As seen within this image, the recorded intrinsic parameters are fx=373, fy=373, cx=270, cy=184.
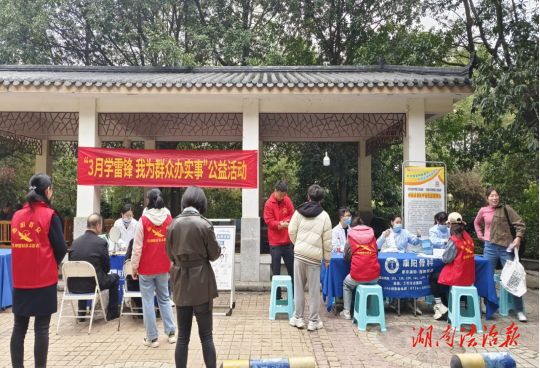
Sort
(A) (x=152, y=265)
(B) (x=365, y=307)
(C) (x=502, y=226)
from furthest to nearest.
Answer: (C) (x=502, y=226), (B) (x=365, y=307), (A) (x=152, y=265)

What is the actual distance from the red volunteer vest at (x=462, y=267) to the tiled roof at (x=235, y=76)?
286cm

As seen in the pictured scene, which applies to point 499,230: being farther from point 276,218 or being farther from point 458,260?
point 276,218

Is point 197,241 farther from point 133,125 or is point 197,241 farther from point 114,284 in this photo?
point 133,125

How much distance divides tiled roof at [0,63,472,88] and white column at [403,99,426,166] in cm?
54

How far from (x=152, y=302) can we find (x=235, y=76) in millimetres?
5352

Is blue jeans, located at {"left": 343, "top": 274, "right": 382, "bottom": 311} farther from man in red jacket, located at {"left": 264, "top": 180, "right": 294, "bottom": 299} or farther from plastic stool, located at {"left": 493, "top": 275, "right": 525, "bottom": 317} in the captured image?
plastic stool, located at {"left": 493, "top": 275, "right": 525, "bottom": 317}

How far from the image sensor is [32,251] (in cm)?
314

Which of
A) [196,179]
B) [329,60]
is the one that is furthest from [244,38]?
[196,179]

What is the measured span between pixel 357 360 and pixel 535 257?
6.83m

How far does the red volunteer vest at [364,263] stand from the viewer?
15.9ft

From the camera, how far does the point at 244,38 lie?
13.9m

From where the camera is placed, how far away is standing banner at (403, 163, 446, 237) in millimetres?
6594

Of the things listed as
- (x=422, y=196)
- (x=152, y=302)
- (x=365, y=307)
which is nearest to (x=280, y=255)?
(x=365, y=307)

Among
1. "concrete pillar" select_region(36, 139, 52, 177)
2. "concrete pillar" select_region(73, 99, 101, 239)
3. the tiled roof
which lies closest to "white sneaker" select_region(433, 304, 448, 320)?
the tiled roof
